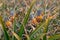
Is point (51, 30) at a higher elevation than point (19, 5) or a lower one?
lower

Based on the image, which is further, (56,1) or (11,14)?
(56,1)

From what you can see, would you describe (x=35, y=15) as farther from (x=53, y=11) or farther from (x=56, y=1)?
(x=56, y=1)

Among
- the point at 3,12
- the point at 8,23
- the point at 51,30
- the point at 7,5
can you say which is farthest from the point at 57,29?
the point at 7,5

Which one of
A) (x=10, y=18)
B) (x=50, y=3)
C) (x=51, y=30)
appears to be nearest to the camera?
(x=51, y=30)

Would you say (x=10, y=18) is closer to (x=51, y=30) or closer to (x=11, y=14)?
(x=11, y=14)

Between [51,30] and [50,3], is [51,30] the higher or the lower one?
the lower one

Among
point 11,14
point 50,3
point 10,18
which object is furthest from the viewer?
point 50,3

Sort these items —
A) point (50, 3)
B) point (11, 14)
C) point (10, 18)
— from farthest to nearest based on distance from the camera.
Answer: point (50, 3) → point (11, 14) → point (10, 18)

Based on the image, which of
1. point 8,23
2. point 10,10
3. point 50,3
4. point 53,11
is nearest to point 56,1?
point 50,3

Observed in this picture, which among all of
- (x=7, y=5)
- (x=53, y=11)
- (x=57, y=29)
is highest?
(x=7, y=5)
